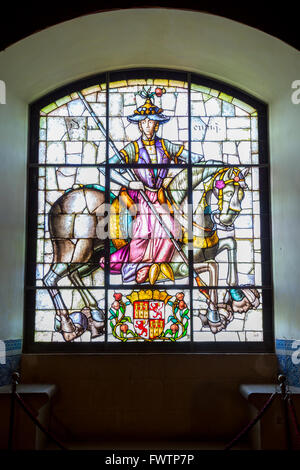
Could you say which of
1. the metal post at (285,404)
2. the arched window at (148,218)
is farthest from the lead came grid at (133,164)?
the metal post at (285,404)

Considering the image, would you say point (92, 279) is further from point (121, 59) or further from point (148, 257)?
point (121, 59)

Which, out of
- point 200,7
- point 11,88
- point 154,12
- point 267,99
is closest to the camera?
point 200,7

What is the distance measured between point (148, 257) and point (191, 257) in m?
0.48

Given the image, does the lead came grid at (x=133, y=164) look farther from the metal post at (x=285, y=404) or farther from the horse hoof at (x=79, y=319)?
the metal post at (x=285, y=404)

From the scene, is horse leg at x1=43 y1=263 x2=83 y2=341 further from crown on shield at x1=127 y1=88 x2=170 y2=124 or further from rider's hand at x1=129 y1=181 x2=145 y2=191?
crown on shield at x1=127 y1=88 x2=170 y2=124

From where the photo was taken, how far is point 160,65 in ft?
20.2

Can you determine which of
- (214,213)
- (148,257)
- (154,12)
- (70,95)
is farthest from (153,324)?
(154,12)

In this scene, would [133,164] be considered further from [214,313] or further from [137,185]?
[214,313]

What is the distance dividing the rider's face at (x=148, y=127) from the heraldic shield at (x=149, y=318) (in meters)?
1.91

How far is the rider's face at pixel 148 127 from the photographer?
6109 mm

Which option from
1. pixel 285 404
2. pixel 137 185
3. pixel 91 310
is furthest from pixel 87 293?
pixel 285 404

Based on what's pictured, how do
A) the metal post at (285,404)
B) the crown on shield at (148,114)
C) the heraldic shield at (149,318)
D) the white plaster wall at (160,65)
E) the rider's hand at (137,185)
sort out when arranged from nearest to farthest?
the metal post at (285,404), the white plaster wall at (160,65), the heraldic shield at (149,318), the rider's hand at (137,185), the crown on shield at (148,114)

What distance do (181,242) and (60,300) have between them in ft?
4.87

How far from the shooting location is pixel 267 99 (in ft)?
19.8
